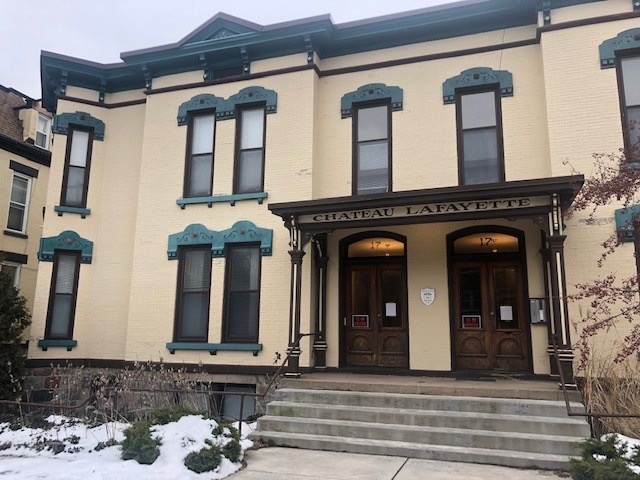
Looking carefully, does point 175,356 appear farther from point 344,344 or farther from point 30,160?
point 30,160

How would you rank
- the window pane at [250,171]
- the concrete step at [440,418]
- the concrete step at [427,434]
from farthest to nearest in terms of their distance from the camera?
the window pane at [250,171]
the concrete step at [440,418]
the concrete step at [427,434]

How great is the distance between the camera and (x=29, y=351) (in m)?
12.0

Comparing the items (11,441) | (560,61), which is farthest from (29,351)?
(560,61)

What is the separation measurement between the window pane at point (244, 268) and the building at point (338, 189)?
0.06 meters

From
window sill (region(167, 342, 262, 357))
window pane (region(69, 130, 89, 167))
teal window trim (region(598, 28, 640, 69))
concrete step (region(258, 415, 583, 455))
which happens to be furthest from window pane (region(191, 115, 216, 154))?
teal window trim (region(598, 28, 640, 69))

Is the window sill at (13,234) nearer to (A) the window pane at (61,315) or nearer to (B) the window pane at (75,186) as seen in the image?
(B) the window pane at (75,186)

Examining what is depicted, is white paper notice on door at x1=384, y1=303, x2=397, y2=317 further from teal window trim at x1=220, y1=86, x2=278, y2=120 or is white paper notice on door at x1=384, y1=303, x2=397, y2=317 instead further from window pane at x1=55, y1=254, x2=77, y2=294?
window pane at x1=55, y1=254, x2=77, y2=294

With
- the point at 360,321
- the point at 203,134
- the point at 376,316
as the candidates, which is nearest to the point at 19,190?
the point at 203,134

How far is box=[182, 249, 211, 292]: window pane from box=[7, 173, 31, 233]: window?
9.00 metres

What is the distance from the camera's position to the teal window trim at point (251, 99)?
12055mm

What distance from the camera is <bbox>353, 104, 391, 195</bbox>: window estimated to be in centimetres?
1140

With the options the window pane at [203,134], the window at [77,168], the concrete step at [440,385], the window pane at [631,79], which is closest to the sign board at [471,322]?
the concrete step at [440,385]

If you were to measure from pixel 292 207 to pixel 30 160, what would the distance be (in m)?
12.9

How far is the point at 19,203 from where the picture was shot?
1791 cm
